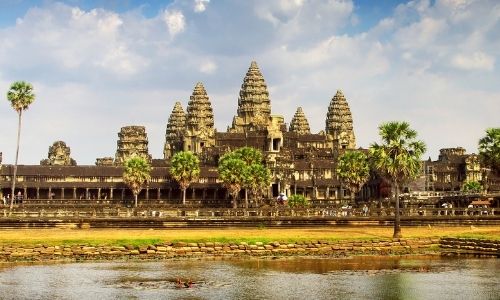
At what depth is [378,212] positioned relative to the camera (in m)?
81.7

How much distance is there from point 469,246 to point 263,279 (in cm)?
1914

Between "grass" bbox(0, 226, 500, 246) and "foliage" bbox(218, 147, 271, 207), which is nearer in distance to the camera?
"grass" bbox(0, 226, 500, 246)

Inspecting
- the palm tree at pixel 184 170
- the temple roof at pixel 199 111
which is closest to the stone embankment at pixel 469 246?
the palm tree at pixel 184 170

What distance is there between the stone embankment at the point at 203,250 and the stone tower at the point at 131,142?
443ft

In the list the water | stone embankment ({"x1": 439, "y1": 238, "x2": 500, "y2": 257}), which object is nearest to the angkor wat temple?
stone embankment ({"x1": 439, "y1": 238, "x2": 500, "y2": 257})

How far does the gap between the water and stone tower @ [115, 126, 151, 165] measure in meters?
141

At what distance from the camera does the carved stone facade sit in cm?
18150

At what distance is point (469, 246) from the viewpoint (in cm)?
5681

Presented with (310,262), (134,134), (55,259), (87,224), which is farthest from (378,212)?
(134,134)

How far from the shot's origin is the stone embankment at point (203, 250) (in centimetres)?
5350

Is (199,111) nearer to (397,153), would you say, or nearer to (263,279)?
(397,153)

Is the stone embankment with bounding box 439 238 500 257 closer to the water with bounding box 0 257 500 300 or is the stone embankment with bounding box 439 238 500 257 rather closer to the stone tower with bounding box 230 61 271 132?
the water with bounding box 0 257 500 300

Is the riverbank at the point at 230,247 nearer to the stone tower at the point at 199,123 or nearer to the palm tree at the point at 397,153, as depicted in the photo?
the palm tree at the point at 397,153

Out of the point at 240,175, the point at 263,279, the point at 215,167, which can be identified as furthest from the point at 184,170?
the point at 263,279
